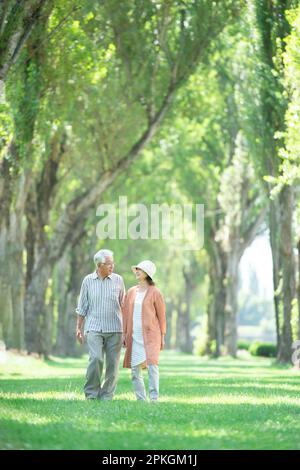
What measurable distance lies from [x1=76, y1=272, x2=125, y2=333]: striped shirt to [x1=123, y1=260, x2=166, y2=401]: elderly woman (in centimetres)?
19

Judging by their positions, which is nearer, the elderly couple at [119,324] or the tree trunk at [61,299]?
the elderly couple at [119,324]

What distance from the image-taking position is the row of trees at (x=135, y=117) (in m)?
28.0

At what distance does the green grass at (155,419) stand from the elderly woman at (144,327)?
44cm

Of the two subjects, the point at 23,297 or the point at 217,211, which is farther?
the point at 217,211

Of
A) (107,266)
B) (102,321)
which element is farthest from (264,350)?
(107,266)

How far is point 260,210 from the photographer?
153ft

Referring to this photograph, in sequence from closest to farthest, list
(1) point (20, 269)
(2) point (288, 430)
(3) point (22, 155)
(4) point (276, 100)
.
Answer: (2) point (288, 430) < (3) point (22, 155) < (4) point (276, 100) < (1) point (20, 269)

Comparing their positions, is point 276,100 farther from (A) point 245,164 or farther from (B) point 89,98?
(A) point 245,164

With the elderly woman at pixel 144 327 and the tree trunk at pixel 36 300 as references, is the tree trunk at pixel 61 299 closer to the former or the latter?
the tree trunk at pixel 36 300

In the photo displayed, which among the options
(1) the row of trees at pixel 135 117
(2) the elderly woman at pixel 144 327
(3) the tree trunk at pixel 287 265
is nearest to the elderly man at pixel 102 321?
(2) the elderly woman at pixel 144 327

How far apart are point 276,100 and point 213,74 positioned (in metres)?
15.1

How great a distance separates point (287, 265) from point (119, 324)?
18089 millimetres

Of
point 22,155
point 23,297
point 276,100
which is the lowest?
point 23,297

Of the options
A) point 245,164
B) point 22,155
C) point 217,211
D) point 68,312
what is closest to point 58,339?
point 68,312
